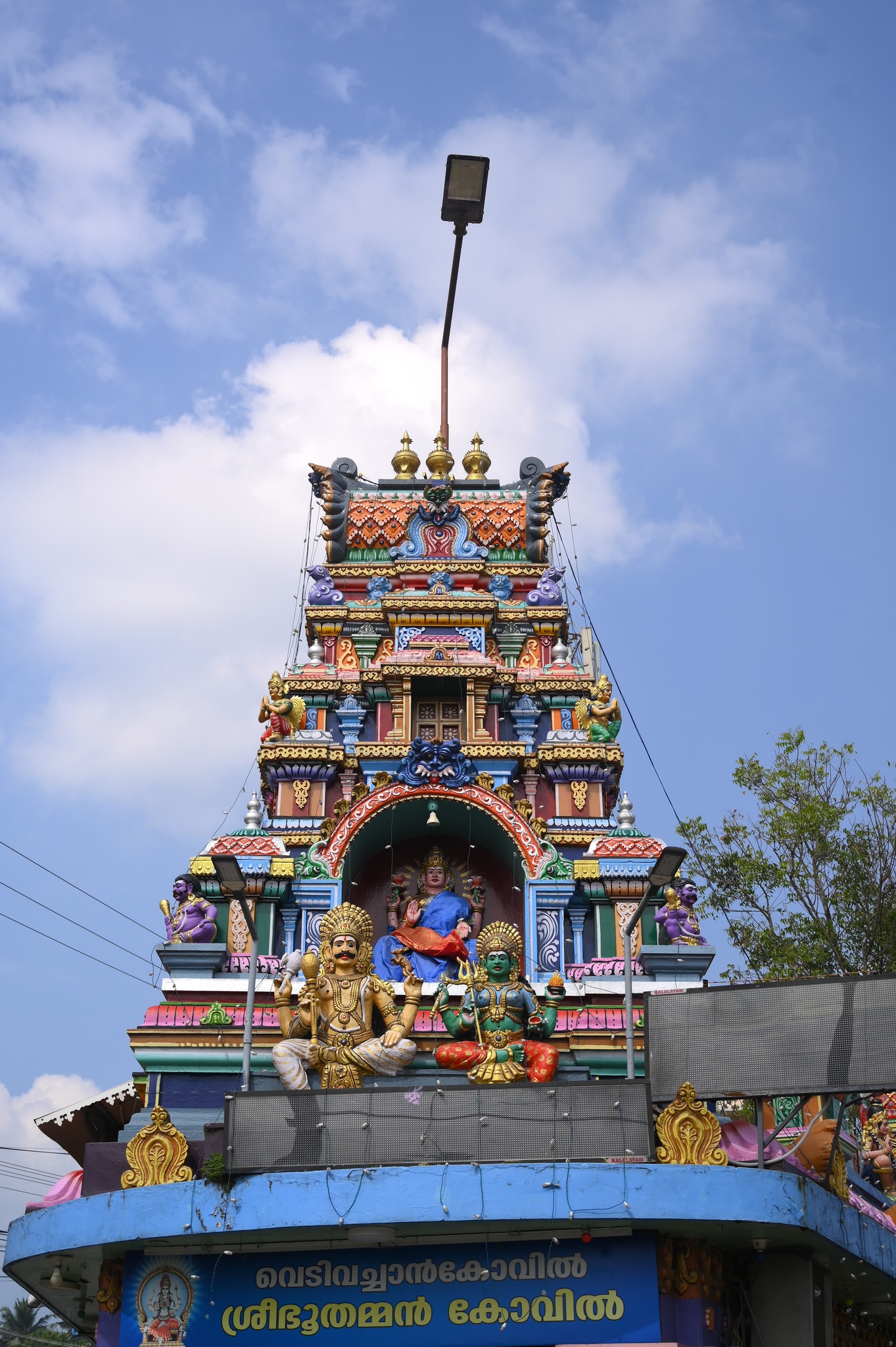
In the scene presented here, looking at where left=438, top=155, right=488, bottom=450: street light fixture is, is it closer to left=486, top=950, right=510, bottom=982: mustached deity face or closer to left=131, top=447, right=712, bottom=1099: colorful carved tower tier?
left=131, top=447, right=712, bottom=1099: colorful carved tower tier

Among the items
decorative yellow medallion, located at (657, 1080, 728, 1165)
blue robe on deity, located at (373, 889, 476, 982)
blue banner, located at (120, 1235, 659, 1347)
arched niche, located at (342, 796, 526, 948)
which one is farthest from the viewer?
arched niche, located at (342, 796, 526, 948)

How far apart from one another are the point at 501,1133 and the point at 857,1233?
4725mm

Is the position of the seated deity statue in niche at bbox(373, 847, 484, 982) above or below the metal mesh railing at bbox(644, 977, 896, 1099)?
above

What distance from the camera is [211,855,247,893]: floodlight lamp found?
59.2 ft

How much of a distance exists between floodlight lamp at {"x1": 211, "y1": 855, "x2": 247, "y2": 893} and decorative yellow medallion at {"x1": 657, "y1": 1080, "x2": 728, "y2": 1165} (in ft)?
19.4

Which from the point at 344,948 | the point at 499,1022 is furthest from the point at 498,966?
the point at 344,948

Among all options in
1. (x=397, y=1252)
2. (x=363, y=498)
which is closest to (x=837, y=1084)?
(x=397, y=1252)

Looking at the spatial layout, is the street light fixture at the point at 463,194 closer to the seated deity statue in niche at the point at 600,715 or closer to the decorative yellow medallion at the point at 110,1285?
the seated deity statue in niche at the point at 600,715

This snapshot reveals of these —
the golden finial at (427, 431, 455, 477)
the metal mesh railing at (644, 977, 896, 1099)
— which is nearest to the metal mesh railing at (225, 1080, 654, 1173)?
the metal mesh railing at (644, 977, 896, 1099)

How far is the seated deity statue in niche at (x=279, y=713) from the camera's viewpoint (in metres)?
25.3

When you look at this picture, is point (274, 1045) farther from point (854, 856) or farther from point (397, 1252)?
point (854, 856)

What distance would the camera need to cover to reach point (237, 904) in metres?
23.1

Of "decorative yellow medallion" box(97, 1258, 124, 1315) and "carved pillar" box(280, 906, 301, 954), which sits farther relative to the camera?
"carved pillar" box(280, 906, 301, 954)

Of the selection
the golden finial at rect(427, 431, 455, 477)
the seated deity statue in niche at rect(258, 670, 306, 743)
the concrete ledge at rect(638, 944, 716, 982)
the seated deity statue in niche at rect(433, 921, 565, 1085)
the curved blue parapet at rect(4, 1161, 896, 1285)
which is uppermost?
the golden finial at rect(427, 431, 455, 477)
